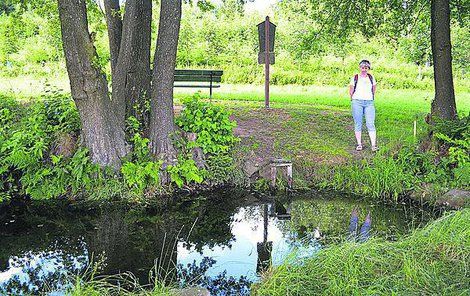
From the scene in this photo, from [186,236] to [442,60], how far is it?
5446 mm

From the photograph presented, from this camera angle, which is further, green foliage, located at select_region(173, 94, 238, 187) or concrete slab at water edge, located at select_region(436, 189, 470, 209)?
green foliage, located at select_region(173, 94, 238, 187)

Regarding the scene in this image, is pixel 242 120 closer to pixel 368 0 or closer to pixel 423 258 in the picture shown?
pixel 368 0

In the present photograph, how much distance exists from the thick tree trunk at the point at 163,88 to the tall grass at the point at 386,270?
14.6 ft

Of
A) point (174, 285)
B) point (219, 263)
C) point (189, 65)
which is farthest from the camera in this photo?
point (189, 65)

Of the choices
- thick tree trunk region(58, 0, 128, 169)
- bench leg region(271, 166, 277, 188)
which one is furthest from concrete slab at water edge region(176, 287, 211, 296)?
bench leg region(271, 166, 277, 188)

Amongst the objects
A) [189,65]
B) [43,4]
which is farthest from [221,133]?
[189,65]

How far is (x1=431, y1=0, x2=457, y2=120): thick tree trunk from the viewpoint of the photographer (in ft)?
31.6

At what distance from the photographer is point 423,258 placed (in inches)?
199

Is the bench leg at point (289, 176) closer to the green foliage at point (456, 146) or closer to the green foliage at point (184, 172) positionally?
the green foliage at point (184, 172)

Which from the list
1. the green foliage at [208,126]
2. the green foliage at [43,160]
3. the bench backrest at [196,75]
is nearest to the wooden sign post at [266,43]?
the bench backrest at [196,75]

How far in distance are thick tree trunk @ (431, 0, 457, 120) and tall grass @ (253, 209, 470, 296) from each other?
4.73 meters

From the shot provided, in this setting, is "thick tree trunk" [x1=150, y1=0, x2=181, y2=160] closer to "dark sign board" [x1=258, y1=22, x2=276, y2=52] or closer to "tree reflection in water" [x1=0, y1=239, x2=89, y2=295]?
"tree reflection in water" [x1=0, y1=239, x2=89, y2=295]

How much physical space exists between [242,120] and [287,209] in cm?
323

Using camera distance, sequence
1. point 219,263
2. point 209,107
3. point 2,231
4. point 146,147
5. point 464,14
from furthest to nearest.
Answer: point 464,14 → point 209,107 → point 146,147 → point 2,231 → point 219,263
